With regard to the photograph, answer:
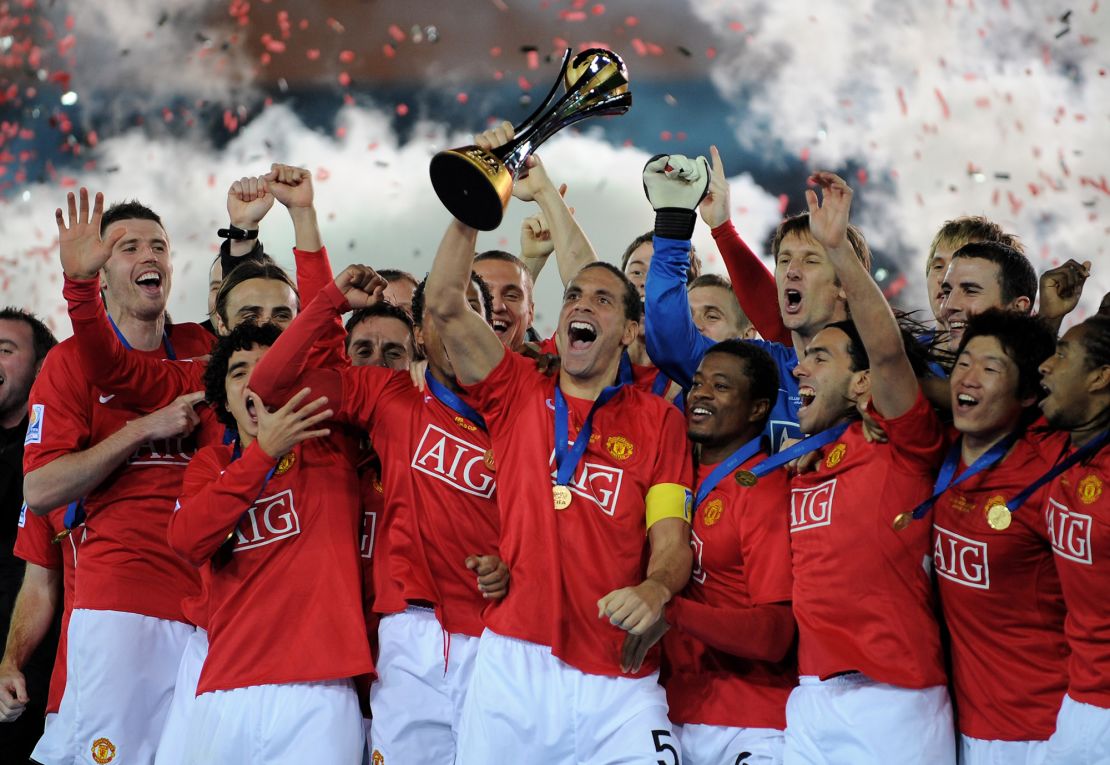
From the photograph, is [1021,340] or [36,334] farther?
[36,334]

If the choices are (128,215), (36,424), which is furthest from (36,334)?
(36,424)

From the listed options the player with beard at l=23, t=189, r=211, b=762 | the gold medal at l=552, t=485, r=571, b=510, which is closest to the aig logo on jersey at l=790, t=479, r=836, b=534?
the gold medal at l=552, t=485, r=571, b=510

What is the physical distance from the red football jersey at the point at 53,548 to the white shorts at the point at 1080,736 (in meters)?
3.26

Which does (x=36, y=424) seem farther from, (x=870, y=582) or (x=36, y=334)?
(x=870, y=582)

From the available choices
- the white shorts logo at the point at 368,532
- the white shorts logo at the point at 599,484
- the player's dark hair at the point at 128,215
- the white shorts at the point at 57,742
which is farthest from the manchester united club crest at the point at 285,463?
the player's dark hair at the point at 128,215

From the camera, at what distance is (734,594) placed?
3.66 metres

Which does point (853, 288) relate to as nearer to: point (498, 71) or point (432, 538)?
point (432, 538)

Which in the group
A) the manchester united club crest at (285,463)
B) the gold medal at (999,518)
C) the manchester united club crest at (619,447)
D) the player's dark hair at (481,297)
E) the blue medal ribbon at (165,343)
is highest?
the player's dark hair at (481,297)

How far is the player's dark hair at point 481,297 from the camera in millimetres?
4133

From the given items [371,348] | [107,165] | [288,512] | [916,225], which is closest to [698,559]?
[288,512]

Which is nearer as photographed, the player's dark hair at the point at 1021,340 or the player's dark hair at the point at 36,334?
the player's dark hair at the point at 1021,340

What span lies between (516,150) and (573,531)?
1.05m

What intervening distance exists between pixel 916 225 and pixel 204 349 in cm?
488

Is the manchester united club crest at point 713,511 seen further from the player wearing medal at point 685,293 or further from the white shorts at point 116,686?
the white shorts at point 116,686
